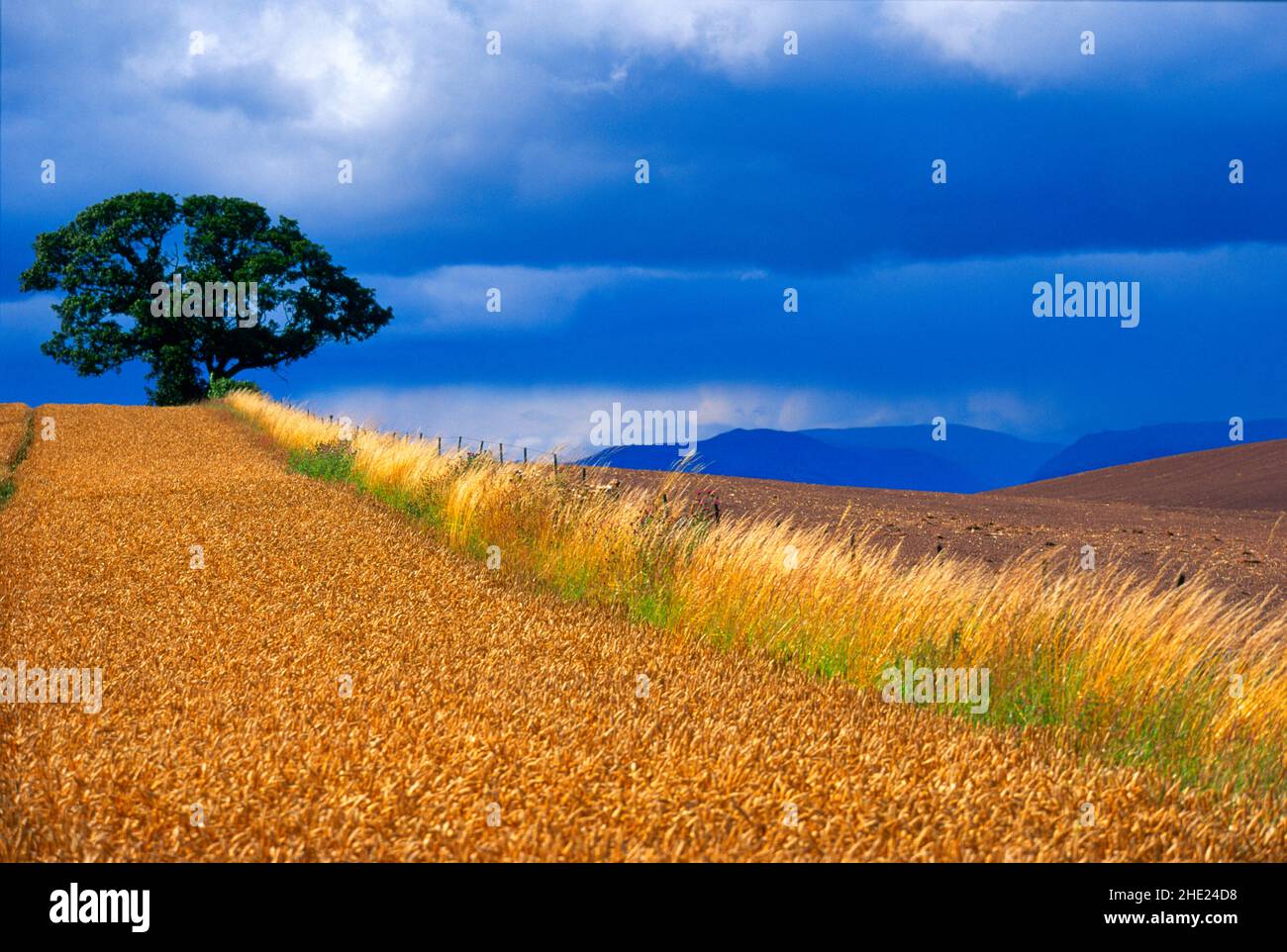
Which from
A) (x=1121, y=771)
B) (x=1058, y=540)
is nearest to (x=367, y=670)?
(x=1121, y=771)

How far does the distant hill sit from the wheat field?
27.9m

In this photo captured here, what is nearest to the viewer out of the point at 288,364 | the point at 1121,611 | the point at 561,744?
the point at 561,744

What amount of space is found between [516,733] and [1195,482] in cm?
4444

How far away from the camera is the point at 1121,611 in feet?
21.9

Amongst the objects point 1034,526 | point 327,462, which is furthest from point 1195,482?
point 327,462

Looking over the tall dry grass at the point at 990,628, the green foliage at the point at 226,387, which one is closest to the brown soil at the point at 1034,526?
the tall dry grass at the point at 990,628

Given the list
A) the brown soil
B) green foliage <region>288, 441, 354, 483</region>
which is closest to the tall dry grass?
the brown soil

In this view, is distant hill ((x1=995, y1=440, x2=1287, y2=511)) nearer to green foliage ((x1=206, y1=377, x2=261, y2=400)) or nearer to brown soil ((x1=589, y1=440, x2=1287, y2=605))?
brown soil ((x1=589, y1=440, x2=1287, y2=605))

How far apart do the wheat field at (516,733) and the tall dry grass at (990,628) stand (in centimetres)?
5

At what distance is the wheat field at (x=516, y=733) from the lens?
334 cm

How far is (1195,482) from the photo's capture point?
138ft

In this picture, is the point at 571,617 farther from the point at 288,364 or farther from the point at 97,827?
the point at 288,364

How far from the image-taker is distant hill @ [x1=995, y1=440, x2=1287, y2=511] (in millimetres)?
36525
